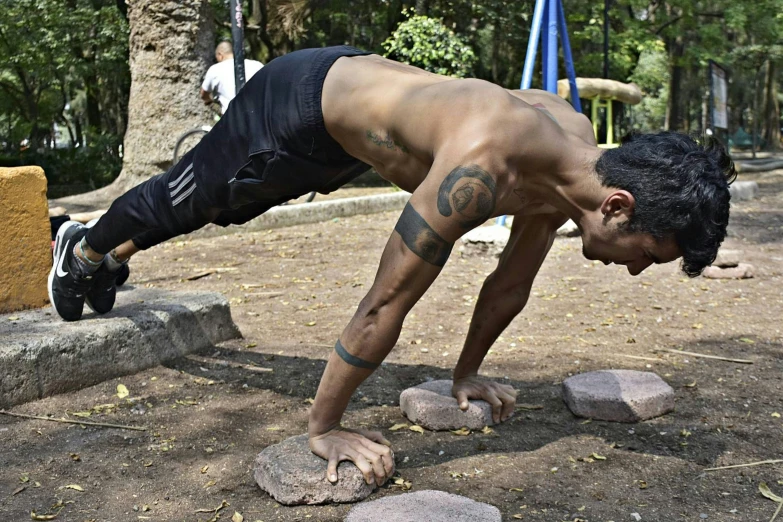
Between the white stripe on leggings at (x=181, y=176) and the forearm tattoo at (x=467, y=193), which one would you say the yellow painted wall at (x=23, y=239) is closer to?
the white stripe on leggings at (x=181, y=176)

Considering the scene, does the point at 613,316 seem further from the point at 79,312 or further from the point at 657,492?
the point at 79,312

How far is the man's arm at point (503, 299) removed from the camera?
303cm

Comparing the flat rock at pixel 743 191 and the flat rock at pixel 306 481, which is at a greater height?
the flat rock at pixel 306 481

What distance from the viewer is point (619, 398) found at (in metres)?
3.07

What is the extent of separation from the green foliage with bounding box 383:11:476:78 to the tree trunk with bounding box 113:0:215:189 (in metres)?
4.44

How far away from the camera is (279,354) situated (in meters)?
3.92

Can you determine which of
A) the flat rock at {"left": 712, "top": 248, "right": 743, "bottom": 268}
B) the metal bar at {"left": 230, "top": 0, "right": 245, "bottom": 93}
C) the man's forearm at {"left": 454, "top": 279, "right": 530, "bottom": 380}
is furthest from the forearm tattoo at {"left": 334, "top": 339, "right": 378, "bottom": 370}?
the metal bar at {"left": 230, "top": 0, "right": 245, "bottom": 93}

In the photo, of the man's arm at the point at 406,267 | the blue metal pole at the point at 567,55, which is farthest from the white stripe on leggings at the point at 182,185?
the blue metal pole at the point at 567,55

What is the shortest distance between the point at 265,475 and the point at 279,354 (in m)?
1.48

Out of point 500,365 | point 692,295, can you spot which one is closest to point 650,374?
point 500,365

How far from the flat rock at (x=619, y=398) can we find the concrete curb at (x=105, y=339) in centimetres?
187

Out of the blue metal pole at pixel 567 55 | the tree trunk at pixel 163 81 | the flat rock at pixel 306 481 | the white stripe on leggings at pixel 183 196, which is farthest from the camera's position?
the tree trunk at pixel 163 81

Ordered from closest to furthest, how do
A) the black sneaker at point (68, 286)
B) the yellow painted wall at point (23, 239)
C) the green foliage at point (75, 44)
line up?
the black sneaker at point (68, 286), the yellow painted wall at point (23, 239), the green foliage at point (75, 44)

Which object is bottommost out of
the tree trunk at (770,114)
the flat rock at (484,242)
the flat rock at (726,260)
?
the tree trunk at (770,114)
